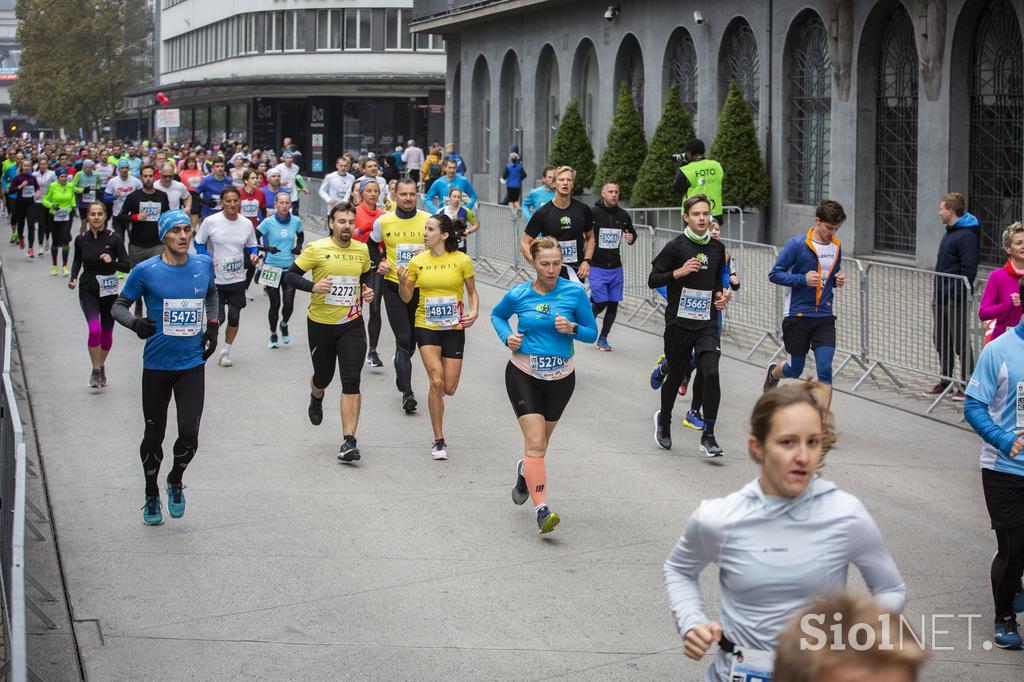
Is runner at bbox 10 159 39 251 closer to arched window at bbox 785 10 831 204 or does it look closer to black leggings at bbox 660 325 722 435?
arched window at bbox 785 10 831 204

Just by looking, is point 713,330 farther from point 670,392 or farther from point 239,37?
point 239,37

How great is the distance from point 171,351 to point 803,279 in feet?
17.5

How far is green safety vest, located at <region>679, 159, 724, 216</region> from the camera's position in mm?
18375

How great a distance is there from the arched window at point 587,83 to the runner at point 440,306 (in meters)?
25.4

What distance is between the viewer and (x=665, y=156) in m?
28.9

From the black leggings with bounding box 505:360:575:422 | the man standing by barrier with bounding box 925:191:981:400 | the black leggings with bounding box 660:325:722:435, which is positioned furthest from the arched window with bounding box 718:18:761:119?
the black leggings with bounding box 505:360:575:422

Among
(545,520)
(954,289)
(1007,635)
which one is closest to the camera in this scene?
(1007,635)

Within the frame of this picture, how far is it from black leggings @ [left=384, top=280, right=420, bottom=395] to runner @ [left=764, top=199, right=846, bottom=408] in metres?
3.19

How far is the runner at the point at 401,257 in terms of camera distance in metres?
13.1

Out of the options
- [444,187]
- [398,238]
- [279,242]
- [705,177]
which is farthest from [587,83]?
[398,238]

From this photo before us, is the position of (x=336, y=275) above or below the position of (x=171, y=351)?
above

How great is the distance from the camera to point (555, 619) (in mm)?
7309

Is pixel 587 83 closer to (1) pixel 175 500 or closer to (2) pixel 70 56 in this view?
(1) pixel 175 500

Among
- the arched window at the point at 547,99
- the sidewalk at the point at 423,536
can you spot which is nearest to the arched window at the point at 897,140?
the sidewalk at the point at 423,536
